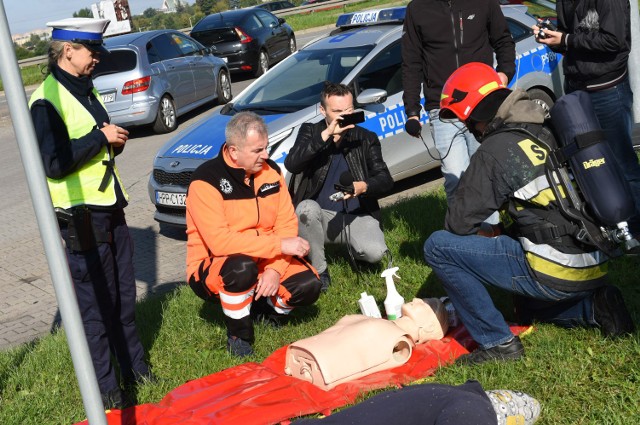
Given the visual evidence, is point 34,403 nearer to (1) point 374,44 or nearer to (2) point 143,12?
(1) point 374,44

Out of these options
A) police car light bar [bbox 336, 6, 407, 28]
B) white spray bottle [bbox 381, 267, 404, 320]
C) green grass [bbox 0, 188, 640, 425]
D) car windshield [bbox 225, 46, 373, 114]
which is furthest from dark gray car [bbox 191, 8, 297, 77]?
white spray bottle [bbox 381, 267, 404, 320]

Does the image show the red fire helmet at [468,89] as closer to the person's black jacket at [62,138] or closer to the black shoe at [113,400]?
the person's black jacket at [62,138]

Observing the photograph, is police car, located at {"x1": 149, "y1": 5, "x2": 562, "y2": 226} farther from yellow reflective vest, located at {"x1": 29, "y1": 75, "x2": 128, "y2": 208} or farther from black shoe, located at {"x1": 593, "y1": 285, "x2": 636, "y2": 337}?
black shoe, located at {"x1": 593, "y1": 285, "x2": 636, "y2": 337}

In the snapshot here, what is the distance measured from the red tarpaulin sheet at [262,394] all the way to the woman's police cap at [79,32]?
1.92 metres

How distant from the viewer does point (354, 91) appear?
830 cm

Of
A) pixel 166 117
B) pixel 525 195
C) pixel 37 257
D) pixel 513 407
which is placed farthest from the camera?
Result: pixel 166 117

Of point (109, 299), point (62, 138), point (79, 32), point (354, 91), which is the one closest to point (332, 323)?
point (109, 299)

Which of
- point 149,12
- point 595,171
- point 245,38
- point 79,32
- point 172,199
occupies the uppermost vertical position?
point 79,32

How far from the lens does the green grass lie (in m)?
4.15

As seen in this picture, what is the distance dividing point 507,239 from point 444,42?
2156 millimetres

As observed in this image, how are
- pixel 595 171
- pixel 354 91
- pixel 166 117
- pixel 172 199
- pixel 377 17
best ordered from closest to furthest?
1. pixel 595 171
2. pixel 172 199
3. pixel 354 91
4. pixel 377 17
5. pixel 166 117

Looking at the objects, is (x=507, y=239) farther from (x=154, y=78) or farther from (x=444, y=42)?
(x=154, y=78)

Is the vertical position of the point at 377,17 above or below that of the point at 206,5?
above

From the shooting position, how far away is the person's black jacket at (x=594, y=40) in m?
5.53
